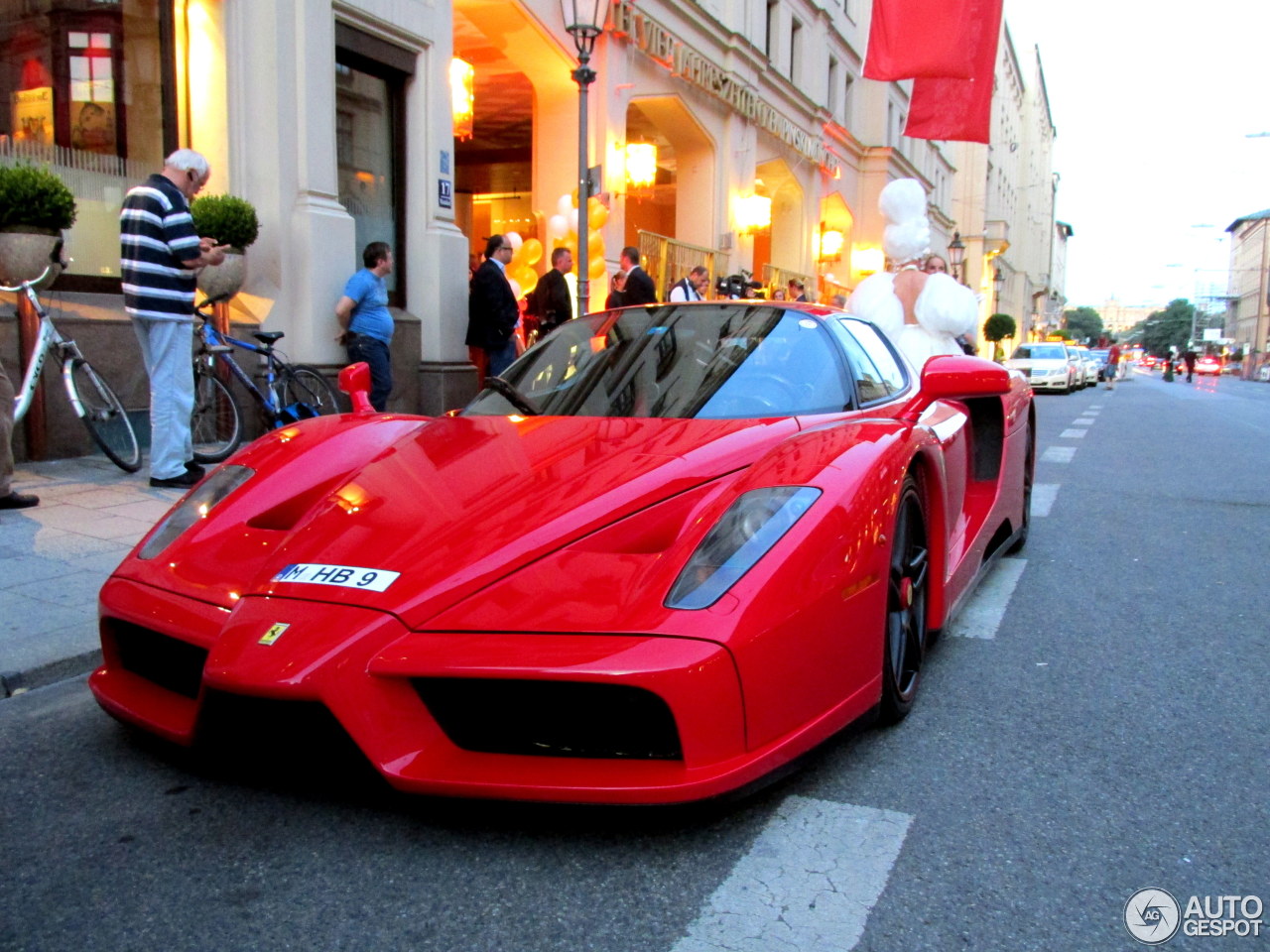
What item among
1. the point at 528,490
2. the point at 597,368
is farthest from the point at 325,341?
the point at 528,490

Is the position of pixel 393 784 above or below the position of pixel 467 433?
below

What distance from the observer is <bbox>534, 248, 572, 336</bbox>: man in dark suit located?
9789mm

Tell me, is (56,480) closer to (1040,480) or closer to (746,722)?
(746,722)

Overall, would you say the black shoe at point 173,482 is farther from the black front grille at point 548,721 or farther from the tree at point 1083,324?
the tree at point 1083,324

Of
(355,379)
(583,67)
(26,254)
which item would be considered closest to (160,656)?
(355,379)

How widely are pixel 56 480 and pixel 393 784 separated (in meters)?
4.85

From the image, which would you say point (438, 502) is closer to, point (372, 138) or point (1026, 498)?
point (1026, 498)

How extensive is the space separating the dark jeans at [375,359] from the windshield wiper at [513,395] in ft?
15.4

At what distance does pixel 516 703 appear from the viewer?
2.02m

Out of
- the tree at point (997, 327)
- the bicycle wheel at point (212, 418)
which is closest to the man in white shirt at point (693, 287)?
the bicycle wheel at point (212, 418)

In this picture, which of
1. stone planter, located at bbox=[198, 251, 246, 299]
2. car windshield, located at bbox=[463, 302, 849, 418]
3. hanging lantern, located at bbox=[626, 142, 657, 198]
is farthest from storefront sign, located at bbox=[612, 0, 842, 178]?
car windshield, located at bbox=[463, 302, 849, 418]

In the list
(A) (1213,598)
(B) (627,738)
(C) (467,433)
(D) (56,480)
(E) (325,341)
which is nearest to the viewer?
(B) (627,738)

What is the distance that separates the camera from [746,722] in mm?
2020

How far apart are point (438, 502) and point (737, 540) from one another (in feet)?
2.50
